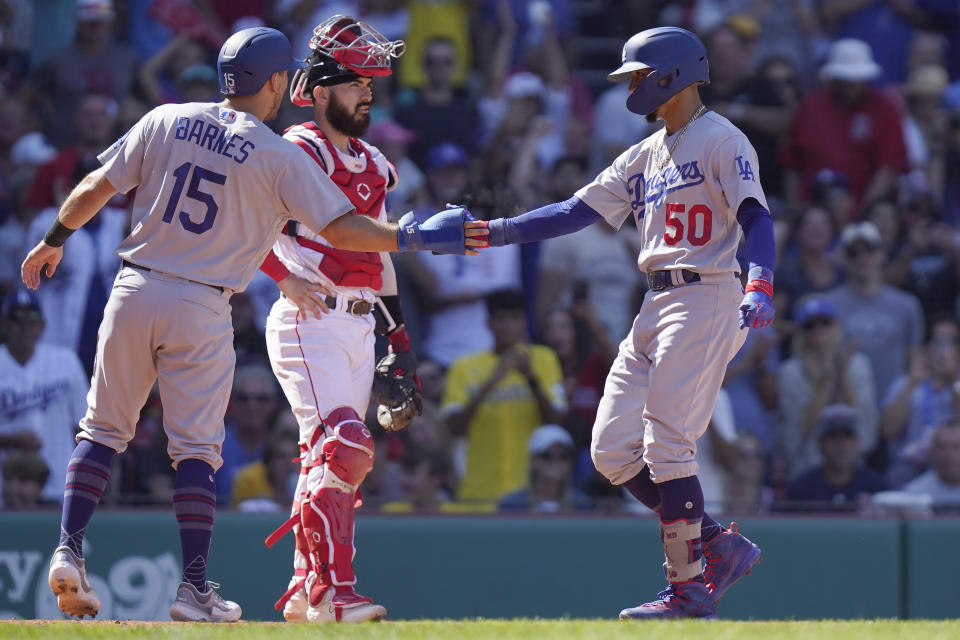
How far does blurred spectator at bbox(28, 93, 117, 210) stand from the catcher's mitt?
4355 millimetres

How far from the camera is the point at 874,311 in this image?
31.3 feet

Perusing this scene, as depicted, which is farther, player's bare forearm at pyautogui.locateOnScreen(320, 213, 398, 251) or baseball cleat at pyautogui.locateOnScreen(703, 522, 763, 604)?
baseball cleat at pyautogui.locateOnScreen(703, 522, 763, 604)

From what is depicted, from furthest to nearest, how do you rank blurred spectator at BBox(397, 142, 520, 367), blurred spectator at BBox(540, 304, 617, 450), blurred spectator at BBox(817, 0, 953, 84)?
blurred spectator at BBox(817, 0, 953, 84), blurred spectator at BBox(397, 142, 520, 367), blurred spectator at BBox(540, 304, 617, 450)

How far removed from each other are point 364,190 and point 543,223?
76 cm

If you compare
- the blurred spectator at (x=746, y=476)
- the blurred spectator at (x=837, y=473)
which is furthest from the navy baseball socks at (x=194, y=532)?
the blurred spectator at (x=837, y=473)

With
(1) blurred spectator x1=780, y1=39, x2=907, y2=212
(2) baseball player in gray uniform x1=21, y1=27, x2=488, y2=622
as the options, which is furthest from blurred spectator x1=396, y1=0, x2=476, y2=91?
(2) baseball player in gray uniform x1=21, y1=27, x2=488, y2=622

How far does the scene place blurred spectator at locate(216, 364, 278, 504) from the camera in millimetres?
8641

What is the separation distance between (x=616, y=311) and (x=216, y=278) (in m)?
4.53

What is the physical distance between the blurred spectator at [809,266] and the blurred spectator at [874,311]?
0.37 feet

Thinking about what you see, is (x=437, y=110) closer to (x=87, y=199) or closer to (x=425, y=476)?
(x=425, y=476)

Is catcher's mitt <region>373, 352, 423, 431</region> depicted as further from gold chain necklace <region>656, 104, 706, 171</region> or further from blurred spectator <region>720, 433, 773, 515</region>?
blurred spectator <region>720, 433, 773, 515</region>

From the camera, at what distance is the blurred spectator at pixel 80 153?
9750mm

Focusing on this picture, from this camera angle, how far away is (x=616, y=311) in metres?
9.48

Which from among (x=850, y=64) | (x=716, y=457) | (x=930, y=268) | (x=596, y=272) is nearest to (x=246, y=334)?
(x=596, y=272)
